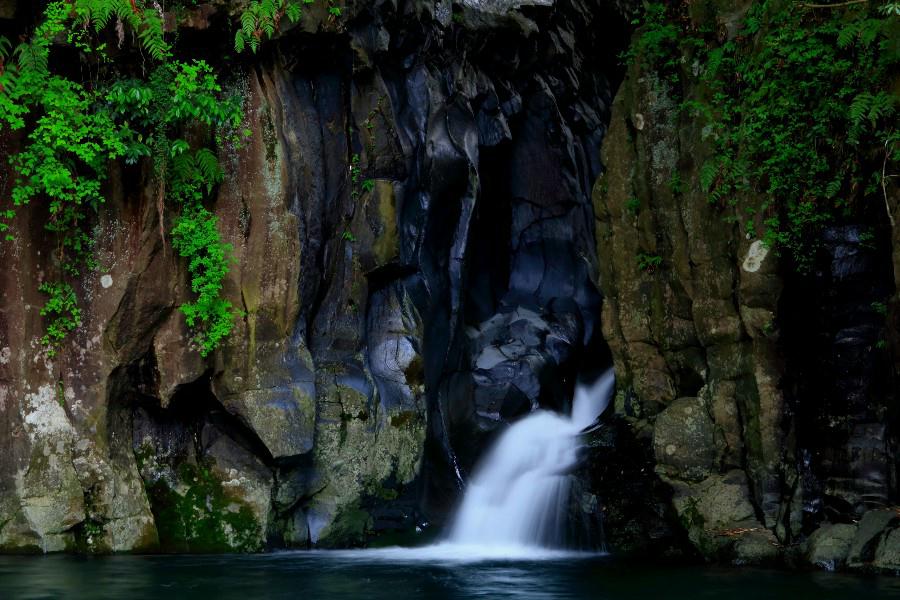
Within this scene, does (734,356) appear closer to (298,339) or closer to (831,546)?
(831,546)

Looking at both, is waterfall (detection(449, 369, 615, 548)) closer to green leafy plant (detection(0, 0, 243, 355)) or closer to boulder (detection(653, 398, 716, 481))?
boulder (detection(653, 398, 716, 481))

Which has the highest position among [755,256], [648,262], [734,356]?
[648,262]

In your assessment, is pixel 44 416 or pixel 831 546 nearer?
pixel 831 546

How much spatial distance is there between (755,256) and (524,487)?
186 inches

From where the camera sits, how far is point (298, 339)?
12062 mm

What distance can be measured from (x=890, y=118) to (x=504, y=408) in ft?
24.2

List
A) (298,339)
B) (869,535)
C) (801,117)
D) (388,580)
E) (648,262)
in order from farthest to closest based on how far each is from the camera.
→ (648,262), (298,339), (801,117), (388,580), (869,535)

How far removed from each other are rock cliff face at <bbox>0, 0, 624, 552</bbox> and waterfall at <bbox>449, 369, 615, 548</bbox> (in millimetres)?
401

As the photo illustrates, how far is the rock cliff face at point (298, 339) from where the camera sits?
11.1 metres

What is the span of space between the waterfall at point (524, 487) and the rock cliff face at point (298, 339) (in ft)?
1.31

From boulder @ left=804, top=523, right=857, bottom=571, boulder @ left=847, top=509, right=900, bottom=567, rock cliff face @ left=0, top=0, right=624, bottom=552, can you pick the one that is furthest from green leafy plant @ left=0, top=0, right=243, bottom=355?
boulder @ left=847, top=509, right=900, bottom=567

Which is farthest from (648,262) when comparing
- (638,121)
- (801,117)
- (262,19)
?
(262,19)

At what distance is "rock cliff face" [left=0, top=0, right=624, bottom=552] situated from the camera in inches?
436

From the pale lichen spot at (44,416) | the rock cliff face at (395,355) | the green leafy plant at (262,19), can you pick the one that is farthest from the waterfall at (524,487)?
the green leafy plant at (262,19)
